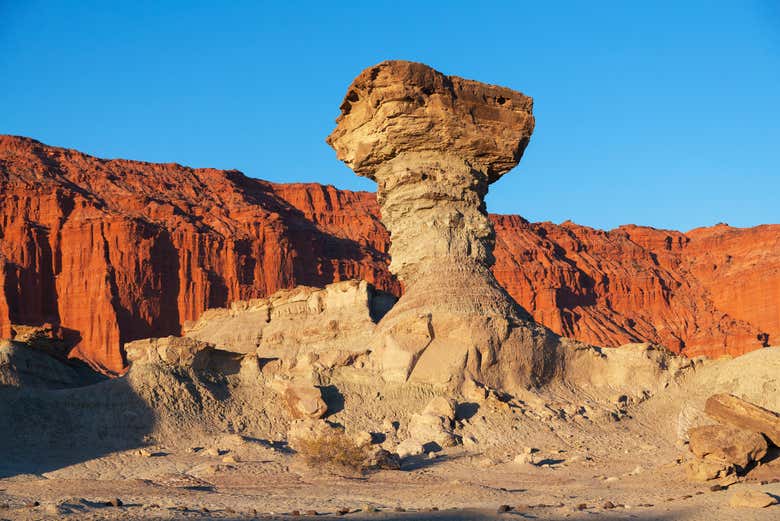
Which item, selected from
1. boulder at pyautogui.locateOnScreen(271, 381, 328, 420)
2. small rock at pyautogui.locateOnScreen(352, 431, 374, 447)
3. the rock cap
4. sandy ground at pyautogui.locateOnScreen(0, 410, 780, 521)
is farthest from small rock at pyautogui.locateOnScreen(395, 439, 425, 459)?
the rock cap

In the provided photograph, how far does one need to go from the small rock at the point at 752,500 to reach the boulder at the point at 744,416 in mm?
3729

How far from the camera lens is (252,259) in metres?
84.1

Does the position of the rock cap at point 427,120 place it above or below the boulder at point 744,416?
above

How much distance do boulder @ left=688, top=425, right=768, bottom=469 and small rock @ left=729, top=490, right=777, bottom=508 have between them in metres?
2.64

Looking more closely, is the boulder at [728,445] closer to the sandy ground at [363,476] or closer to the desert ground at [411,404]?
the desert ground at [411,404]

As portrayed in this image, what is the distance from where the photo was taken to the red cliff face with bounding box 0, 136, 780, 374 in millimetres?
72750

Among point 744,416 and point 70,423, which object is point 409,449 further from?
point 70,423

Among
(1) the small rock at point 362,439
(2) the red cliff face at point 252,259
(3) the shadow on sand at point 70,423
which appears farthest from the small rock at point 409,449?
(2) the red cliff face at point 252,259

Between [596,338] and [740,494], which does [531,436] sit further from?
[596,338]

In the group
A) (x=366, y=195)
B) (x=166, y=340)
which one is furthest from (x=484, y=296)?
(x=366, y=195)

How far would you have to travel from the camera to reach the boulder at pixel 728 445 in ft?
56.3

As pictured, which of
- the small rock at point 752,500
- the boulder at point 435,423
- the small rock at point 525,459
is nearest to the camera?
the small rock at point 752,500

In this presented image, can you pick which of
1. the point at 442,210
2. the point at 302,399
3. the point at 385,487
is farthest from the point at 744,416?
the point at 442,210

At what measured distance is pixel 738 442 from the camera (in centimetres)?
1731
